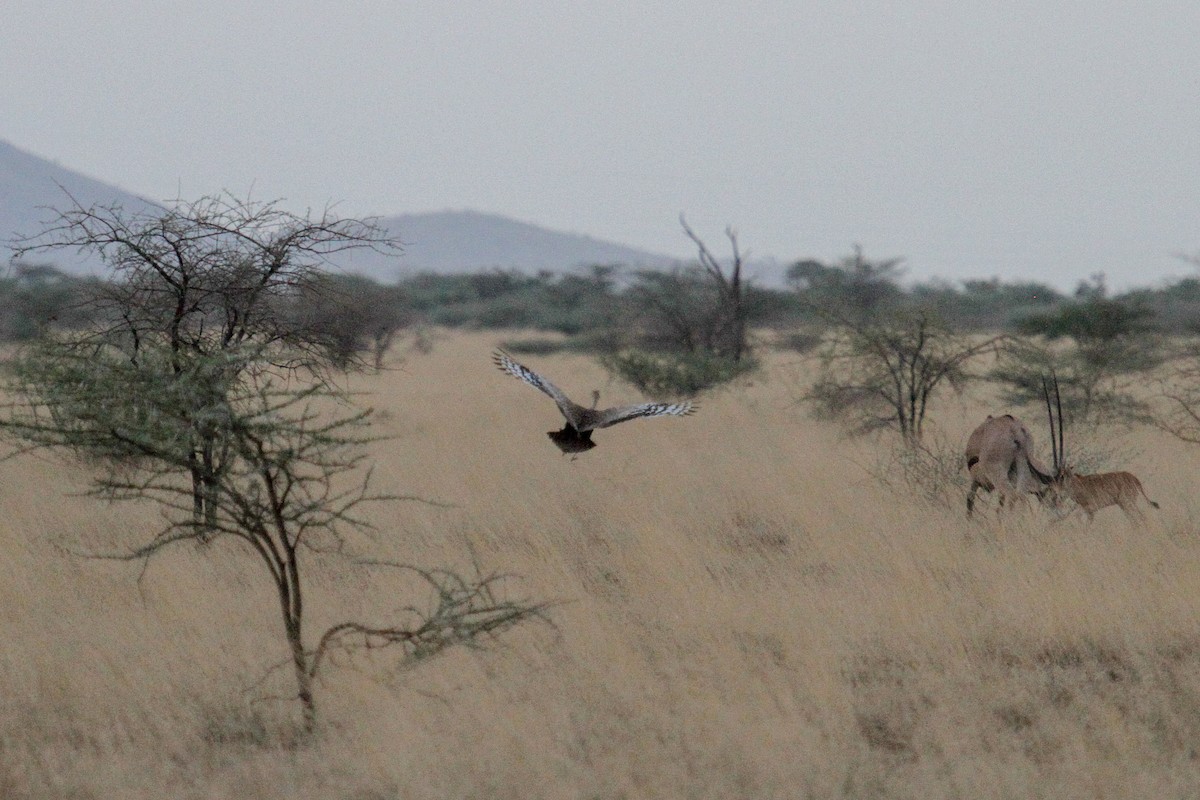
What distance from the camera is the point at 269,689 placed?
4934 millimetres

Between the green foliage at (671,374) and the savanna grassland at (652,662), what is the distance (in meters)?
8.50

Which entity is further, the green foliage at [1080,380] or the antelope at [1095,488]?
the green foliage at [1080,380]

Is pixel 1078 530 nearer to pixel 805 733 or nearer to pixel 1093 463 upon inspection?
pixel 1093 463

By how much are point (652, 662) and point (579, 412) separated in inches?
115

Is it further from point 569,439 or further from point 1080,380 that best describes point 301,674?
point 1080,380

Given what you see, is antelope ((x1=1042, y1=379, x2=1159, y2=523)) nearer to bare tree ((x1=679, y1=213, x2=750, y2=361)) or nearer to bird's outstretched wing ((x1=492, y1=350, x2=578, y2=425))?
bird's outstretched wing ((x1=492, y1=350, x2=578, y2=425))

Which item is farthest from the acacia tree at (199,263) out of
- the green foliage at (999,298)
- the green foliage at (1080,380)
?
the green foliage at (999,298)

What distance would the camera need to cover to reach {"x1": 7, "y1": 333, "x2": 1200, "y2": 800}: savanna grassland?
4.11m

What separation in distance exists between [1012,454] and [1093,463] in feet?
5.83

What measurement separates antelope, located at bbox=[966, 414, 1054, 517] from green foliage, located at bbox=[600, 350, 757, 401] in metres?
9.87

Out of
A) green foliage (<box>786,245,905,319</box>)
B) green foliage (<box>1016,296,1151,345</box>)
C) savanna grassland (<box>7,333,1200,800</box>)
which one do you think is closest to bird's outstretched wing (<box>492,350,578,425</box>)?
savanna grassland (<box>7,333,1200,800</box>)

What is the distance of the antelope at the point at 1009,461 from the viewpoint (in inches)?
282

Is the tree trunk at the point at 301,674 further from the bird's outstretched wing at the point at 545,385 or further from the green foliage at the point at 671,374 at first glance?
the green foliage at the point at 671,374

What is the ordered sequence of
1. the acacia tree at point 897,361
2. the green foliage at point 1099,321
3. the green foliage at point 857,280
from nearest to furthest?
the acacia tree at point 897,361, the green foliage at point 1099,321, the green foliage at point 857,280
